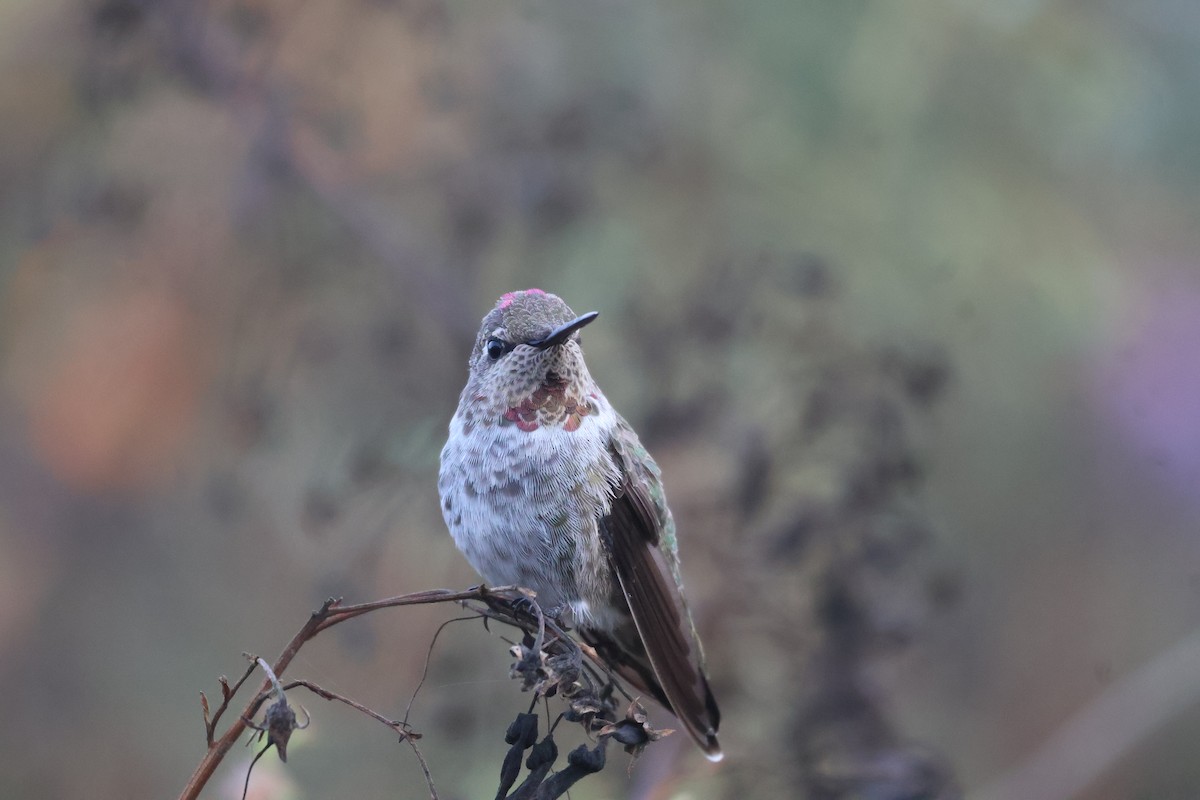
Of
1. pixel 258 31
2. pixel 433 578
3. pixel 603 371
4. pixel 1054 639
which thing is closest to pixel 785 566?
pixel 603 371

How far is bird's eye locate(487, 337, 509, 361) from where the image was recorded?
2.64 meters

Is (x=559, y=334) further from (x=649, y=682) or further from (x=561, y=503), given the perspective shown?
(x=649, y=682)

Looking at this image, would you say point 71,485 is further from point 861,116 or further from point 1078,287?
point 1078,287

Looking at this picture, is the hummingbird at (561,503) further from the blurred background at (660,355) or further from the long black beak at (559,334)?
the blurred background at (660,355)

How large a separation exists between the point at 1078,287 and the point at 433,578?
2.66m

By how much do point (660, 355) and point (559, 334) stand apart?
1.15m

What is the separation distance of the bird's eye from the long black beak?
140 millimetres

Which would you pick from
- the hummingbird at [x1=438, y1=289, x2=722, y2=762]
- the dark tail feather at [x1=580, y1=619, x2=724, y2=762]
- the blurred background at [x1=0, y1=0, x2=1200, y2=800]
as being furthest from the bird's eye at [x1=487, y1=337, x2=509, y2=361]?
the blurred background at [x1=0, y1=0, x2=1200, y2=800]

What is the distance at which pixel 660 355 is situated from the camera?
3.44 metres

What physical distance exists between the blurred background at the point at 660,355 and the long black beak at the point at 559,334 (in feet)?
3.21

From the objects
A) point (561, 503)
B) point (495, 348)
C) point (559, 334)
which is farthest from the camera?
point (495, 348)

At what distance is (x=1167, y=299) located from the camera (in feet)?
15.6

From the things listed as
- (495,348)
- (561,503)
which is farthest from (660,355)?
(561,503)

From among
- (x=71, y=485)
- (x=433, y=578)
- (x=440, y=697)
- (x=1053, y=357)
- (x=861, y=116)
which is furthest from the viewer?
(x=1053, y=357)
